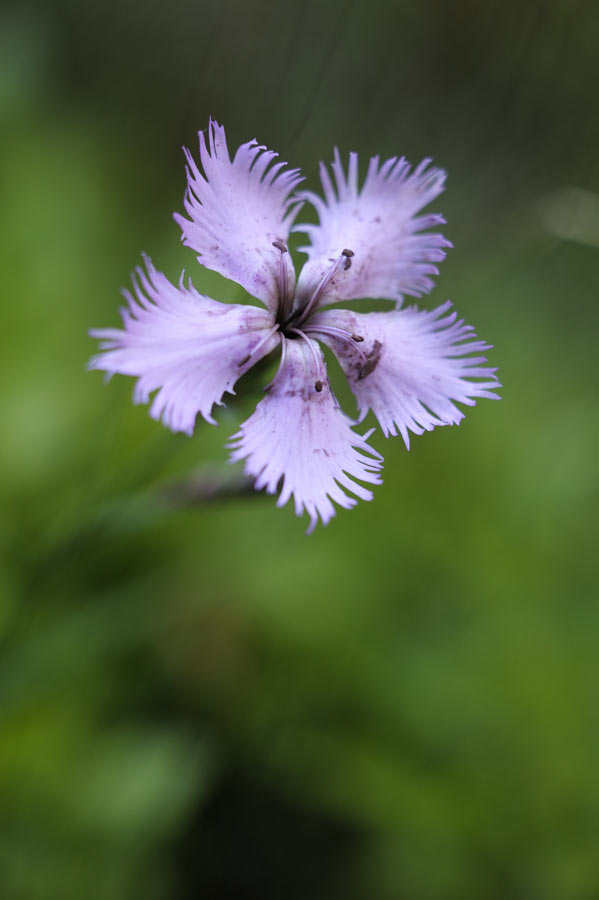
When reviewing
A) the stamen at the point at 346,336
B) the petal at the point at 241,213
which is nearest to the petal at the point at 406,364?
the stamen at the point at 346,336

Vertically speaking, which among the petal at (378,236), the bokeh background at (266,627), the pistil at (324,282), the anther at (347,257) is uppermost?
the petal at (378,236)

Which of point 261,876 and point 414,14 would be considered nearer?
point 261,876

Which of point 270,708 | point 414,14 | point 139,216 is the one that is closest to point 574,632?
point 270,708

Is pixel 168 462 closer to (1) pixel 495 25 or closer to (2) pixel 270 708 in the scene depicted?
(2) pixel 270 708

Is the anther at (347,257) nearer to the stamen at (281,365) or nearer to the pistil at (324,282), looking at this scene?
the pistil at (324,282)

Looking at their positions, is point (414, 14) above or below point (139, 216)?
above

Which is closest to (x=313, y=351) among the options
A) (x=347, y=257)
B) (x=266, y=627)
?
(x=347, y=257)

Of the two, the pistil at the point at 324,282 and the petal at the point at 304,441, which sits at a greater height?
the pistil at the point at 324,282

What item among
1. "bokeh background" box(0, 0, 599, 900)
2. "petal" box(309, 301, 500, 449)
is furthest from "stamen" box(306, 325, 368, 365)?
"bokeh background" box(0, 0, 599, 900)
